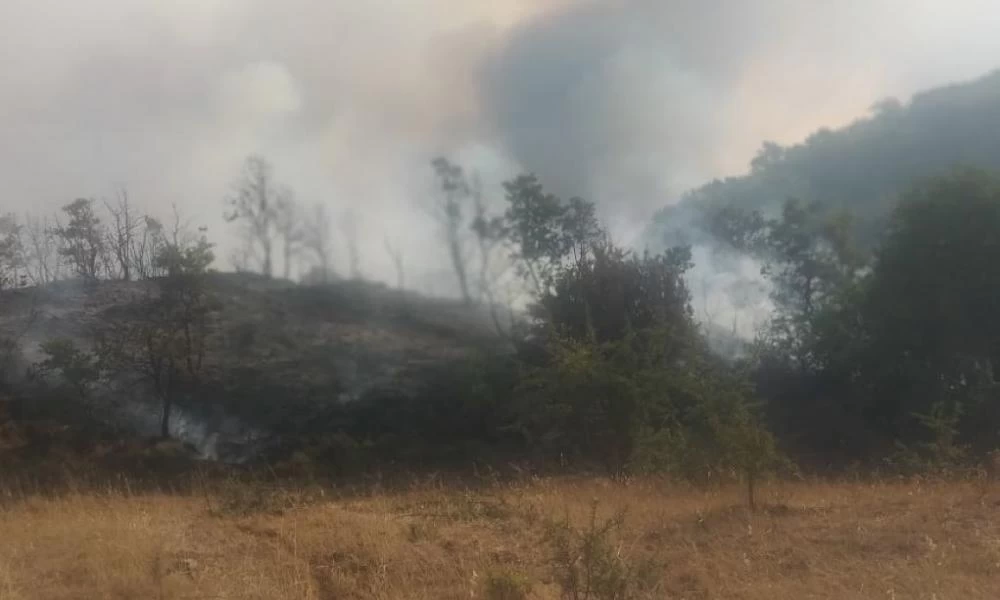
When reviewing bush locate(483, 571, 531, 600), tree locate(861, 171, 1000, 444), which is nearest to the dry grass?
bush locate(483, 571, 531, 600)

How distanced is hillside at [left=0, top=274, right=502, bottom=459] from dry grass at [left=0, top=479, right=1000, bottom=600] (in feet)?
38.3

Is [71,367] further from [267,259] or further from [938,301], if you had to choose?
[938,301]

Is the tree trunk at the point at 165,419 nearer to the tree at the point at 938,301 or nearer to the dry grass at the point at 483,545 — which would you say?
the dry grass at the point at 483,545

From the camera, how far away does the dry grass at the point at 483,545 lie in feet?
22.5

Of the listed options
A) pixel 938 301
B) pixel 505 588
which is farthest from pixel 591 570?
pixel 938 301

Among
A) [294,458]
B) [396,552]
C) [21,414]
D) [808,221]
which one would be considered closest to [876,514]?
[396,552]

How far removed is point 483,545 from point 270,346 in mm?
18399

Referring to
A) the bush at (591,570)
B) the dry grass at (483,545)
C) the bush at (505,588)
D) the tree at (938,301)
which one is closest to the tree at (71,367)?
the dry grass at (483,545)

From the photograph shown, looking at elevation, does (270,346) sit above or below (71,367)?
above

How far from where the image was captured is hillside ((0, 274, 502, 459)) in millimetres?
22719

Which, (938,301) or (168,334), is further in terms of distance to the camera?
(938,301)

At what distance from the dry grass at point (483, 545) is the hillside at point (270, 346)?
11.7 m

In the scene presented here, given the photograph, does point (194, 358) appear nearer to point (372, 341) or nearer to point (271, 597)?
point (372, 341)

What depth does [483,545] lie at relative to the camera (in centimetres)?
855
